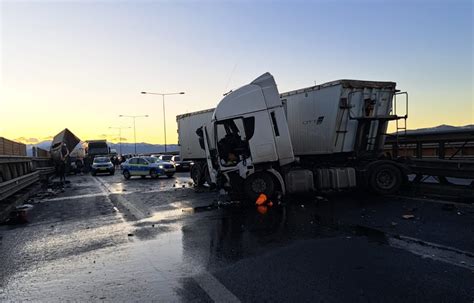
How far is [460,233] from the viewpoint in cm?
707

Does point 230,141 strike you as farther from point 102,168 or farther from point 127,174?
point 102,168

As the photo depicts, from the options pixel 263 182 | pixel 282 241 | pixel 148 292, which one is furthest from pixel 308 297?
pixel 263 182

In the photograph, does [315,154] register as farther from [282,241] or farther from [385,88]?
[282,241]

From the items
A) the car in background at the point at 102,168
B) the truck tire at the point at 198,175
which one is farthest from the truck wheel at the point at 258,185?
the car in background at the point at 102,168

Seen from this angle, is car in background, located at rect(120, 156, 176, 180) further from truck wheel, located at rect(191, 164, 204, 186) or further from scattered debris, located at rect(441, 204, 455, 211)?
scattered debris, located at rect(441, 204, 455, 211)

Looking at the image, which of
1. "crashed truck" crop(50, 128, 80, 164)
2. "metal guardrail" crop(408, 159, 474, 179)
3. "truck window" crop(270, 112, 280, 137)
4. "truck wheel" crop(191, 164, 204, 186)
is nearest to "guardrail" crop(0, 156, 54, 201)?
"truck wheel" crop(191, 164, 204, 186)

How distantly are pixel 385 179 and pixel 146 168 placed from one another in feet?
59.3

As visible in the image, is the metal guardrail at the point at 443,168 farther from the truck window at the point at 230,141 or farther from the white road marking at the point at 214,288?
the white road marking at the point at 214,288

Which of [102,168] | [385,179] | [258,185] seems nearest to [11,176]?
[258,185]

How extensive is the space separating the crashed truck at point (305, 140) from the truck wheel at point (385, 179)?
3 cm

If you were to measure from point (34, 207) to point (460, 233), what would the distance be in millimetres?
12477

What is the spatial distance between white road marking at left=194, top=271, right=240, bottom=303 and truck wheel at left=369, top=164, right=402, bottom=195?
8.80 m

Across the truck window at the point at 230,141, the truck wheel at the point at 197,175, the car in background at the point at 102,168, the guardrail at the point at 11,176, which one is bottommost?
the car in background at the point at 102,168

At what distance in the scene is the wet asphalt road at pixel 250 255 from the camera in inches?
183
